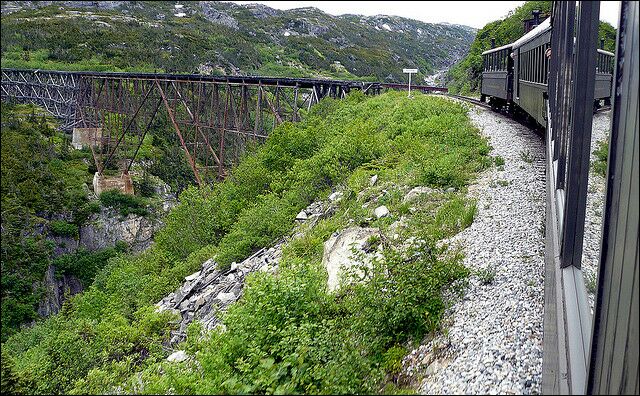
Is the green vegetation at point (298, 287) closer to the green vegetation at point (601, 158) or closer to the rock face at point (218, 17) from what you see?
the green vegetation at point (601, 158)

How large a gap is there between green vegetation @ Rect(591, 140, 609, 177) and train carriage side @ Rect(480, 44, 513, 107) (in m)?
12.2

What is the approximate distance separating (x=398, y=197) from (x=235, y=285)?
317 cm

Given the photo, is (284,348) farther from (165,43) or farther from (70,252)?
(165,43)

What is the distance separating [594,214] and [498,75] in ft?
46.9

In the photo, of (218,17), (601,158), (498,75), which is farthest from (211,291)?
(218,17)

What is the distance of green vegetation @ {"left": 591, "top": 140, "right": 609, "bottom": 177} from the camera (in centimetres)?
232

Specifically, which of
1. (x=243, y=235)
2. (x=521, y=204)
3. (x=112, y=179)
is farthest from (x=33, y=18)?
(x=521, y=204)

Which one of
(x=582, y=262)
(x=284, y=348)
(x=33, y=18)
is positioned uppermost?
(x=33, y=18)

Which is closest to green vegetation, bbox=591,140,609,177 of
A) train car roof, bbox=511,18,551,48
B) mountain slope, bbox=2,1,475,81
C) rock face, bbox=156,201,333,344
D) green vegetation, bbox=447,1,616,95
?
rock face, bbox=156,201,333,344

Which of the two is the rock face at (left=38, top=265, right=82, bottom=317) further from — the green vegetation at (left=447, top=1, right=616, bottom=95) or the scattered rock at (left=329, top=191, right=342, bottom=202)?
the green vegetation at (left=447, top=1, right=616, bottom=95)

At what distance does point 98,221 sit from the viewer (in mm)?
36281

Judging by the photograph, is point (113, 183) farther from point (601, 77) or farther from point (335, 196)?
point (601, 77)

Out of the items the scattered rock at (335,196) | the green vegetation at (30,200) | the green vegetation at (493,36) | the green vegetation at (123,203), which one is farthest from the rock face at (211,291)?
the green vegetation at (123,203)

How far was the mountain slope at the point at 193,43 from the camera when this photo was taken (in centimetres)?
6038
